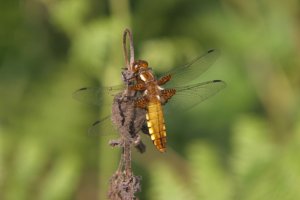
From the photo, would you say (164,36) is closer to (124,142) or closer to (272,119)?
(272,119)

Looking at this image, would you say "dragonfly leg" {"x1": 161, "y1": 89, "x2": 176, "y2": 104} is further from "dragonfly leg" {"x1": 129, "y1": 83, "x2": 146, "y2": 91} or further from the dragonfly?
"dragonfly leg" {"x1": 129, "y1": 83, "x2": 146, "y2": 91}

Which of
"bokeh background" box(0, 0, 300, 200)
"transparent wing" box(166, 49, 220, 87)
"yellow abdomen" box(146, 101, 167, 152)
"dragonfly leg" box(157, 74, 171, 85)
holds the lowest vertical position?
"yellow abdomen" box(146, 101, 167, 152)

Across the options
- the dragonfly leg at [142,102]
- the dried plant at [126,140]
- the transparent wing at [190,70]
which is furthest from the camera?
the transparent wing at [190,70]

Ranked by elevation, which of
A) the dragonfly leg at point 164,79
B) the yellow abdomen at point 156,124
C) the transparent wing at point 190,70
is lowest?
the yellow abdomen at point 156,124

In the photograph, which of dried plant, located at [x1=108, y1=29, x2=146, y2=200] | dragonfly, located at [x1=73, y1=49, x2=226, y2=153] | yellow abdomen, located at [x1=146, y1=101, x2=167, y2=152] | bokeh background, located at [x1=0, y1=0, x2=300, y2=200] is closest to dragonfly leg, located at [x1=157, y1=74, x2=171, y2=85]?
dragonfly, located at [x1=73, y1=49, x2=226, y2=153]

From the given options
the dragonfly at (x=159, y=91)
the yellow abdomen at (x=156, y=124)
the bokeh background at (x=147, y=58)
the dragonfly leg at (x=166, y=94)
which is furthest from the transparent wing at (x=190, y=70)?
the bokeh background at (x=147, y=58)

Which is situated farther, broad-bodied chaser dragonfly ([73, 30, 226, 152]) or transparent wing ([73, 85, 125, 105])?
transparent wing ([73, 85, 125, 105])

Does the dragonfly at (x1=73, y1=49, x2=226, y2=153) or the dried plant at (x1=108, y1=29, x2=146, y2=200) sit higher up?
the dragonfly at (x1=73, y1=49, x2=226, y2=153)

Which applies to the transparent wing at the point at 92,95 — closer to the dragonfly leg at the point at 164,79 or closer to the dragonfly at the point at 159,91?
the dragonfly at the point at 159,91

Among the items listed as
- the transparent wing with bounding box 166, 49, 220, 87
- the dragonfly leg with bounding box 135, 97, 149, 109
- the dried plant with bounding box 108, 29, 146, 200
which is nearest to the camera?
the dried plant with bounding box 108, 29, 146, 200

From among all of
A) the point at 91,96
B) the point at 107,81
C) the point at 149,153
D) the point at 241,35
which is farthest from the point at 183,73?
Answer: the point at 241,35
